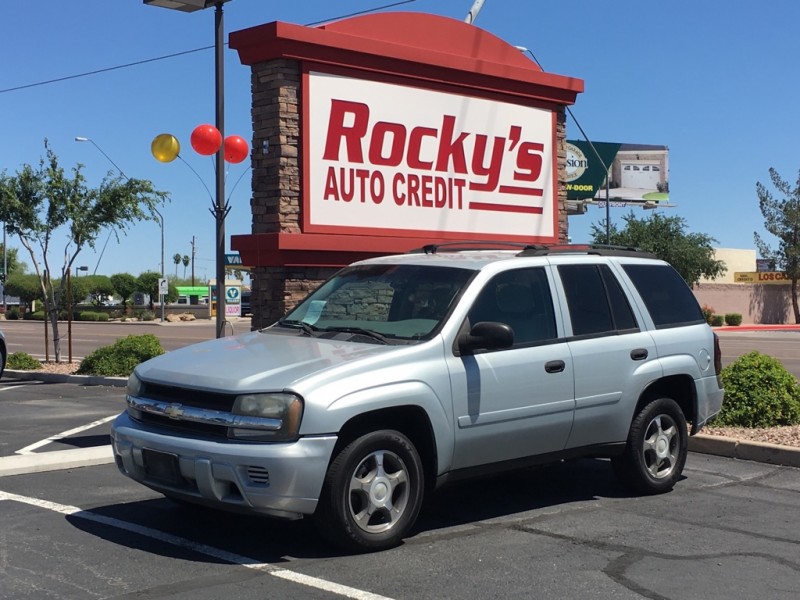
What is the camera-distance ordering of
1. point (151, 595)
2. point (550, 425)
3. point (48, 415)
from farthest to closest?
1. point (48, 415)
2. point (550, 425)
3. point (151, 595)

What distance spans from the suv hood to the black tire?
2.40m

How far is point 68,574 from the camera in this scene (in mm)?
5262

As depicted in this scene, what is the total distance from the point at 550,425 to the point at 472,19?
10.7 metres

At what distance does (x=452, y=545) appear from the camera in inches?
236

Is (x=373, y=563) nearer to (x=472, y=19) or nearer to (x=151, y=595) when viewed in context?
(x=151, y=595)

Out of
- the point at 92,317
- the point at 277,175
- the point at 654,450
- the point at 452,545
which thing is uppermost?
the point at 277,175

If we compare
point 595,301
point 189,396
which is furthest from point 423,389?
point 595,301

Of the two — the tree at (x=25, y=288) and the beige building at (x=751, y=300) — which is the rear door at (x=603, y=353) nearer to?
the beige building at (x=751, y=300)

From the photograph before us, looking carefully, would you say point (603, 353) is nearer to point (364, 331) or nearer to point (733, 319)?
point (364, 331)

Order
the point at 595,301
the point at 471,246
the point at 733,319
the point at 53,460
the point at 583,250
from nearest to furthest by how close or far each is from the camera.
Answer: the point at 595,301
the point at 583,250
the point at 471,246
the point at 53,460
the point at 733,319

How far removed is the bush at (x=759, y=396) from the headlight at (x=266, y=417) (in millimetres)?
6270

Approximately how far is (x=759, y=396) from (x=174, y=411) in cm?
678

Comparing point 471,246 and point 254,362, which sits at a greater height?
point 471,246

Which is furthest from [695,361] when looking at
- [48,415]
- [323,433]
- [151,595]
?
[48,415]
